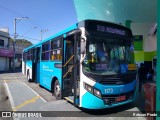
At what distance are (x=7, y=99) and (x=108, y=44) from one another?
5673 millimetres

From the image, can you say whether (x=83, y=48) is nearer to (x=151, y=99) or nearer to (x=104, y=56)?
(x=104, y=56)

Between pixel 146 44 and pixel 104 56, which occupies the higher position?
pixel 146 44

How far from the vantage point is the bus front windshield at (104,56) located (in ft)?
20.6

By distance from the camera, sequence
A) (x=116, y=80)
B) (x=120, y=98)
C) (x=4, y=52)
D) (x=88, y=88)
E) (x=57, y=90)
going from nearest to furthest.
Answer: (x=88, y=88) < (x=116, y=80) < (x=120, y=98) < (x=57, y=90) < (x=4, y=52)

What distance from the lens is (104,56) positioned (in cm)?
646

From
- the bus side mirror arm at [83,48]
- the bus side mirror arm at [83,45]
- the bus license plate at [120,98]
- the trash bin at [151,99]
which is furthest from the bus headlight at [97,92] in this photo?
the trash bin at [151,99]

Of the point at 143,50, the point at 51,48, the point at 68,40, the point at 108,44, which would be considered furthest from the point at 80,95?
the point at 143,50

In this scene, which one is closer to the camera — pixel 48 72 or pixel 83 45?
pixel 83 45

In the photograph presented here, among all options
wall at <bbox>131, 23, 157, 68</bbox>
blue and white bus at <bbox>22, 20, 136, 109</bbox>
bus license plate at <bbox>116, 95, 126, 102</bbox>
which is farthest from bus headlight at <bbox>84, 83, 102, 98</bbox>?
wall at <bbox>131, 23, 157, 68</bbox>

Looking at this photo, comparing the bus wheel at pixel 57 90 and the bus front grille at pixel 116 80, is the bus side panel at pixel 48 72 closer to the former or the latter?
the bus wheel at pixel 57 90

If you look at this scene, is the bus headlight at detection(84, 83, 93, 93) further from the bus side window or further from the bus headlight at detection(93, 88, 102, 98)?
the bus side window

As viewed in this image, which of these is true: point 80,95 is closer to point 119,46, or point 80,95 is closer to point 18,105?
point 119,46

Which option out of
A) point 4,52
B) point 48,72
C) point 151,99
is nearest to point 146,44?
point 48,72

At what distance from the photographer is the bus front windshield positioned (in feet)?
20.6
